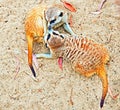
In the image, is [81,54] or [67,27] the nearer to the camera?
[81,54]

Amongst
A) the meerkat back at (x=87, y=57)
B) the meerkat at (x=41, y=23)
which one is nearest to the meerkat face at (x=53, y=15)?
the meerkat at (x=41, y=23)

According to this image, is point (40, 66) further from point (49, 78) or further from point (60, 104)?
point (60, 104)

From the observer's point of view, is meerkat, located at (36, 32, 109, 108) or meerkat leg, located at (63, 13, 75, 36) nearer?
meerkat, located at (36, 32, 109, 108)

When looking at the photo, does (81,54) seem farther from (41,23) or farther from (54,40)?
(41,23)

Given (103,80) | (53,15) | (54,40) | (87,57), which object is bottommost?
(103,80)

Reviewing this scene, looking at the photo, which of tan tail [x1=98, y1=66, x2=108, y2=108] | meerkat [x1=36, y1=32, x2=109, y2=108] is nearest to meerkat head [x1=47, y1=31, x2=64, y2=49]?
meerkat [x1=36, y1=32, x2=109, y2=108]

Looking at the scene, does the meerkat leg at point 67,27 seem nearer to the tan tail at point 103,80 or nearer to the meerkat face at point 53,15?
the meerkat face at point 53,15

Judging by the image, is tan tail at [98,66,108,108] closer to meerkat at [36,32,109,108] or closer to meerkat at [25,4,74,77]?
meerkat at [36,32,109,108]

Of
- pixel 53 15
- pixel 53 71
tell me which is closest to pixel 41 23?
pixel 53 15
